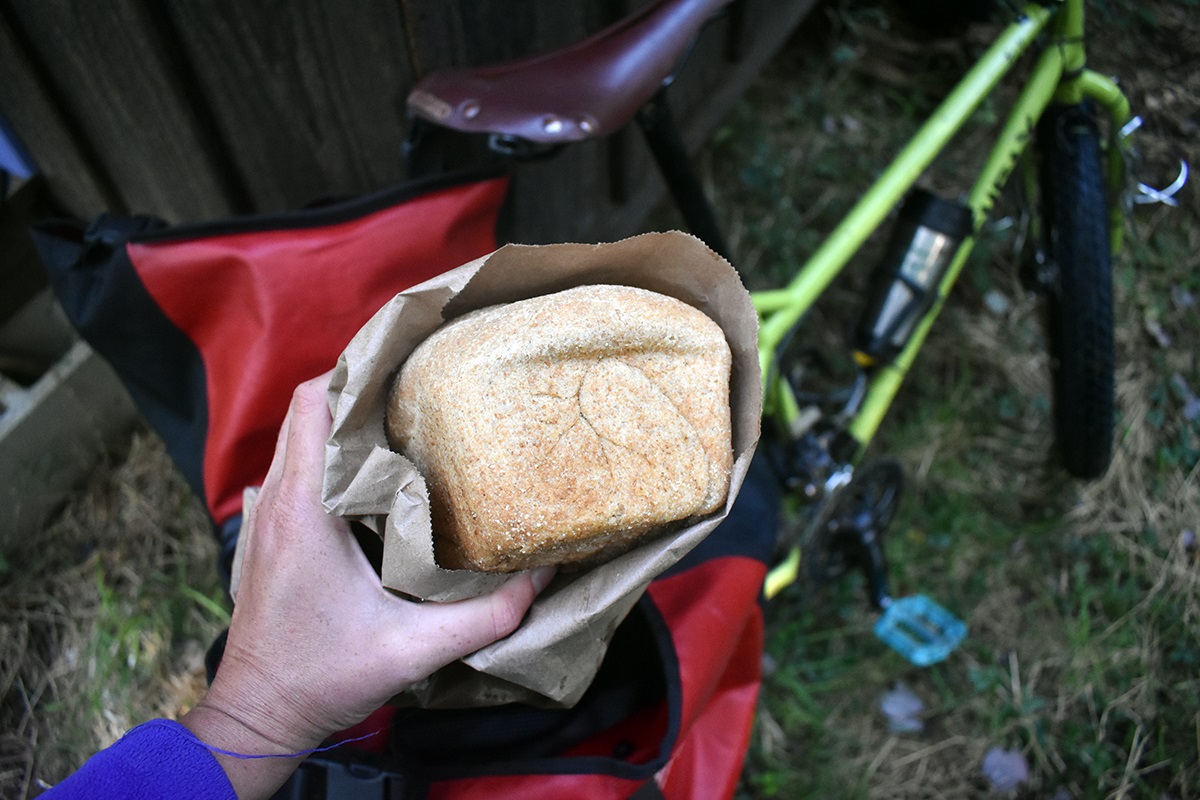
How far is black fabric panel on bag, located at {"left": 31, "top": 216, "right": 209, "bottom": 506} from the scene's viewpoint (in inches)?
43.4

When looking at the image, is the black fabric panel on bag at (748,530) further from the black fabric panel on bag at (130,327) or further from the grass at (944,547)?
the grass at (944,547)

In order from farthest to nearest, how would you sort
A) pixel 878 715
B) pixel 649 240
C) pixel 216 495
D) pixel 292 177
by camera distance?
pixel 878 715 → pixel 292 177 → pixel 216 495 → pixel 649 240

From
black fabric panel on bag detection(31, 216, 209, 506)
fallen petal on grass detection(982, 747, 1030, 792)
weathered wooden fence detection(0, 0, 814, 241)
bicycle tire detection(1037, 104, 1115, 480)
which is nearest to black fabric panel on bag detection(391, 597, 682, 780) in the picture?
black fabric panel on bag detection(31, 216, 209, 506)

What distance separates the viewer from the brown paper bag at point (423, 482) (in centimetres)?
81

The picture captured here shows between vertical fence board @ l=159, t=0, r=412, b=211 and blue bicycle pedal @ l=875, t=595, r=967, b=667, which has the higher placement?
vertical fence board @ l=159, t=0, r=412, b=211

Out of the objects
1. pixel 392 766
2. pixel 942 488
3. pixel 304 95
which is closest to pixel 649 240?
pixel 392 766

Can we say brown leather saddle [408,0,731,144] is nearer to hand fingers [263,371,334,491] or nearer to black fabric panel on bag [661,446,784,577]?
hand fingers [263,371,334,491]

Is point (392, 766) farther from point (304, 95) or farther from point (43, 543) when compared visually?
point (43, 543)

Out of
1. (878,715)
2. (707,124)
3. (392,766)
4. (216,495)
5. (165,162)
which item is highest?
(165,162)

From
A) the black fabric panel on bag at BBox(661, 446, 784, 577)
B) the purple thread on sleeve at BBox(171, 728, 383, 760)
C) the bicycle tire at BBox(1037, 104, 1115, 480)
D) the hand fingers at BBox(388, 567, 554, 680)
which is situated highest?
the hand fingers at BBox(388, 567, 554, 680)

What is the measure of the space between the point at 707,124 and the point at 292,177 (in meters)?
1.64

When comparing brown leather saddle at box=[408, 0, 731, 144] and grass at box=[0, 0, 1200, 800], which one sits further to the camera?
grass at box=[0, 0, 1200, 800]

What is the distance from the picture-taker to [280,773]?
901mm

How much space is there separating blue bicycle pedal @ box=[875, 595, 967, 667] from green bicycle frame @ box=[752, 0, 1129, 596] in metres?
0.49
